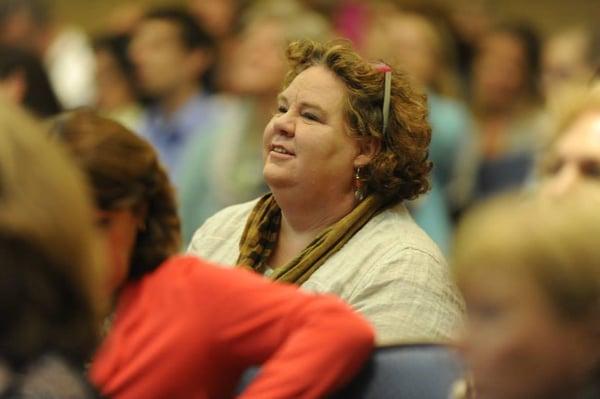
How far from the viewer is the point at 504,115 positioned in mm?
5559

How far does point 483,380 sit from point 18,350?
1.83ft

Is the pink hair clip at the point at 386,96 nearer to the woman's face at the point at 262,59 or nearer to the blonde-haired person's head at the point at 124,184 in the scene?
the blonde-haired person's head at the point at 124,184

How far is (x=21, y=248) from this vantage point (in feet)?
4.86

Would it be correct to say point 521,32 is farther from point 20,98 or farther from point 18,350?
point 18,350

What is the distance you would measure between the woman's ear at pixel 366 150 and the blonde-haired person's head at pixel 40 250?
1360 millimetres

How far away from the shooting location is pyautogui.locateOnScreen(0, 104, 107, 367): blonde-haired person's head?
1.48m

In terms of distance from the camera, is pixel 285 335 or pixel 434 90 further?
pixel 434 90

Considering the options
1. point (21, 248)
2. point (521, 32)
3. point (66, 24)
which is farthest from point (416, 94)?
point (66, 24)

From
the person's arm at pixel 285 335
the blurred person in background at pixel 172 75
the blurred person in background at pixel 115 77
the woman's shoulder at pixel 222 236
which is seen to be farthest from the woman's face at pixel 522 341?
the blurred person in background at pixel 115 77

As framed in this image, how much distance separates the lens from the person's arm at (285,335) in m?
1.95

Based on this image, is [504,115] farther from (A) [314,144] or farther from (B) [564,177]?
(B) [564,177]

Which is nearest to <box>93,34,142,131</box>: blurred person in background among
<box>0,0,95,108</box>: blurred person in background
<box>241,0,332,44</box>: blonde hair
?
<box>0,0,95,108</box>: blurred person in background

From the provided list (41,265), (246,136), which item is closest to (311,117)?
(41,265)

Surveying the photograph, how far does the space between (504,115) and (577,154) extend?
3.02 meters
